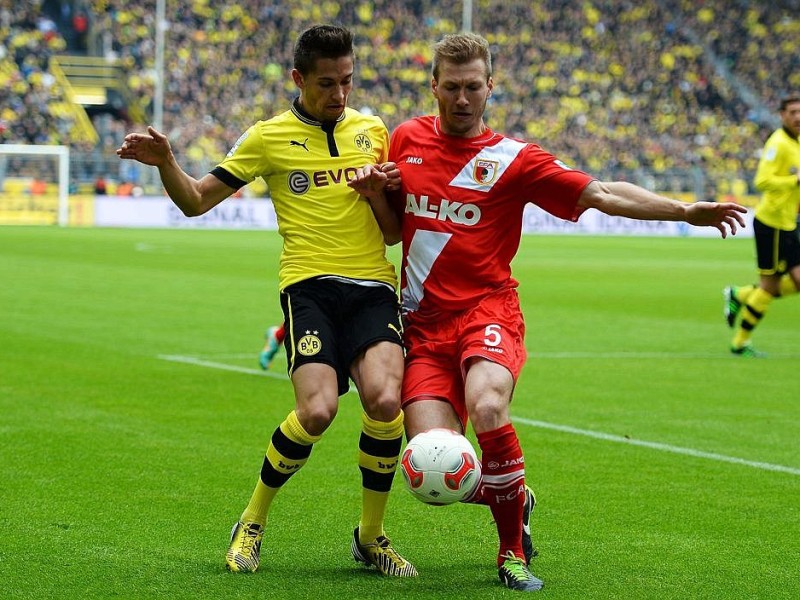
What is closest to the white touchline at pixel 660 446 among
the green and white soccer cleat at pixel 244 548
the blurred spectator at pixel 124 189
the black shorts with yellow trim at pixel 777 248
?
the green and white soccer cleat at pixel 244 548

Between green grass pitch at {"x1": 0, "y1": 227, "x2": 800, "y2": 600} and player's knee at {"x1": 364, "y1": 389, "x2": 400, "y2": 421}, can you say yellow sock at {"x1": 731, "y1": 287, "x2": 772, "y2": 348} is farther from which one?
player's knee at {"x1": 364, "y1": 389, "x2": 400, "y2": 421}

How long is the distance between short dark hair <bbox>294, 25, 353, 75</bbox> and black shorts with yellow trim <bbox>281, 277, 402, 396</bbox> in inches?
35.1

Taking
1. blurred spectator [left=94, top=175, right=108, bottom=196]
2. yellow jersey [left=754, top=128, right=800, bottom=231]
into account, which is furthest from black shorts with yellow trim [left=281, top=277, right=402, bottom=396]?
blurred spectator [left=94, top=175, right=108, bottom=196]

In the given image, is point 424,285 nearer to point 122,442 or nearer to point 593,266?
point 122,442

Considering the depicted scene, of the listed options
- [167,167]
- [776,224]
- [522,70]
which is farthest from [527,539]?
[522,70]

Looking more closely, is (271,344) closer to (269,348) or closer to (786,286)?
(269,348)

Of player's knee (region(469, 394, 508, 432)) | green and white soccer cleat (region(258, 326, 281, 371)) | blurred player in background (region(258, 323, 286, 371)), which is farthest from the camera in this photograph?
green and white soccer cleat (region(258, 326, 281, 371))

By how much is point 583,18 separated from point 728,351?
129ft

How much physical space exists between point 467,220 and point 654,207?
77 cm

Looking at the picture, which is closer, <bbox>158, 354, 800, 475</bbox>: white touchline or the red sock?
the red sock

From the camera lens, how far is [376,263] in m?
5.48

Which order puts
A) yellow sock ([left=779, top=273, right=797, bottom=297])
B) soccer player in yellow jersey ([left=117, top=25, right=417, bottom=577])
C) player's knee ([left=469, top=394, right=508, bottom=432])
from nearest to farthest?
1. player's knee ([left=469, top=394, right=508, bottom=432])
2. soccer player in yellow jersey ([left=117, top=25, right=417, bottom=577])
3. yellow sock ([left=779, top=273, right=797, bottom=297])

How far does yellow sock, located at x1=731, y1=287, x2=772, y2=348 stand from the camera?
42.2 feet

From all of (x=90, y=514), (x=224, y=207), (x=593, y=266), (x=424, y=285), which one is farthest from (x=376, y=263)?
(x=224, y=207)
